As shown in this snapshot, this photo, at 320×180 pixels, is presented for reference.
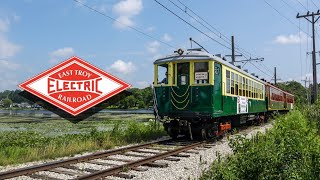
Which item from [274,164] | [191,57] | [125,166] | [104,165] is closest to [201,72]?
[191,57]

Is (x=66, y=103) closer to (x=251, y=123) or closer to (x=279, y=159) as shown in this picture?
(x=279, y=159)

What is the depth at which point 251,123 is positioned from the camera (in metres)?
23.1

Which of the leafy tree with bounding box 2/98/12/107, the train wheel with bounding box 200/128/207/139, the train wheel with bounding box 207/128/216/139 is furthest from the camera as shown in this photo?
the leafy tree with bounding box 2/98/12/107

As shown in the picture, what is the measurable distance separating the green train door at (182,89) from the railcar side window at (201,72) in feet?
1.02

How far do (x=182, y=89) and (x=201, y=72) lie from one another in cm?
96

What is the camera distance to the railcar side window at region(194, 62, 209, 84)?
13.1 m

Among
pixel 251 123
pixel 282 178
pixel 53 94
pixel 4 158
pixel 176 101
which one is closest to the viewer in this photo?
pixel 282 178

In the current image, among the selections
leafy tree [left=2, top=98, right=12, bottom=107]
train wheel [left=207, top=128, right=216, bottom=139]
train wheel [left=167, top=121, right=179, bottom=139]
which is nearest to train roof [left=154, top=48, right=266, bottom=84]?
train wheel [left=167, top=121, right=179, bottom=139]

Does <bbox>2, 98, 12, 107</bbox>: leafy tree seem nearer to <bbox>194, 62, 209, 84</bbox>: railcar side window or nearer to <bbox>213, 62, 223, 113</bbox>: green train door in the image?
<bbox>194, 62, 209, 84</bbox>: railcar side window

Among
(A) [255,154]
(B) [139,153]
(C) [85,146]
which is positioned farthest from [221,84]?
(A) [255,154]

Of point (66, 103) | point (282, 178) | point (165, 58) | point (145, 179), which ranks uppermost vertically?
point (165, 58)

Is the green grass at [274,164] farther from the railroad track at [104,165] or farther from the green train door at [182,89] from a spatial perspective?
the green train door at [182,89]

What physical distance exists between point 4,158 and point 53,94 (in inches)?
93.5

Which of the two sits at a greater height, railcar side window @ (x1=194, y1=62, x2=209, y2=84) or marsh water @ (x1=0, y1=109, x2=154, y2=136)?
railcar side window @ (x1=194, y1=62, x2=209, y2=84)
